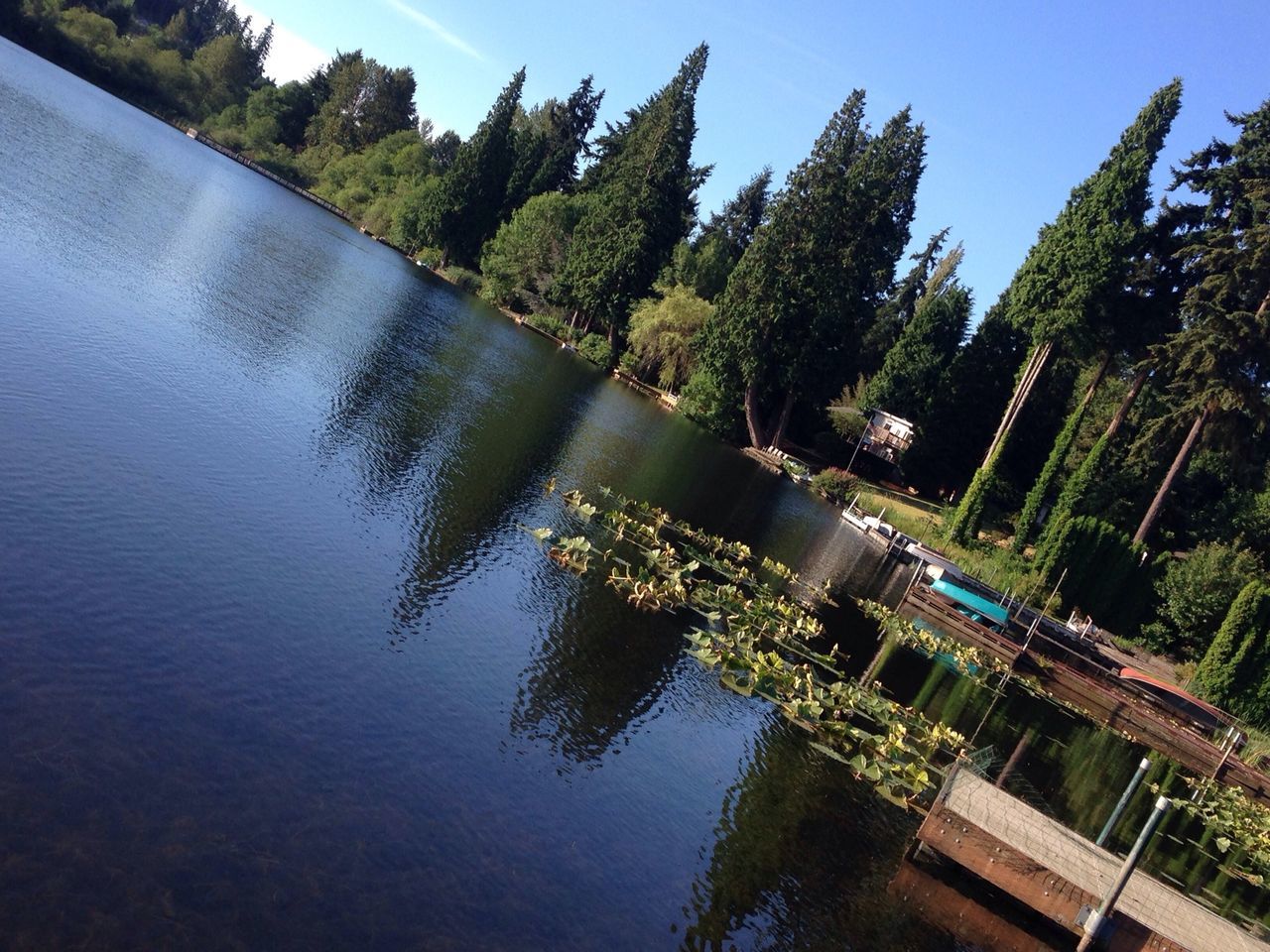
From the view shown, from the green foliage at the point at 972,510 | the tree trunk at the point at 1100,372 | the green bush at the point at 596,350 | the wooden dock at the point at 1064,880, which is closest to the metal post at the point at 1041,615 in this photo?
the green foliage at the point at 972,510

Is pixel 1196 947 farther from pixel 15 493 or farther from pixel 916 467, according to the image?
pixel 916 467

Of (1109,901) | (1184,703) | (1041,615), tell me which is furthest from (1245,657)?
(1109,901)

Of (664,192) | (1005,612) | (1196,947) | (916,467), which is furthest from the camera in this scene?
(664,192)

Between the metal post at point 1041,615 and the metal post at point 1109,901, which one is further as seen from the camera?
the metal post at point 1041,615

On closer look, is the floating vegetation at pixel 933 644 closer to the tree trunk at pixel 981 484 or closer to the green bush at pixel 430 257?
the tree trunk at pixel 981 484

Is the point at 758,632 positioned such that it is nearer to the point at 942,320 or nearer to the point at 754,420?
the point at 754,420

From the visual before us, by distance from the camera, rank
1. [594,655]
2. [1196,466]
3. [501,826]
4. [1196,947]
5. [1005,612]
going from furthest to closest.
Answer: [1196,466] < [1005,612] < [594,655] < [1196,947] < [501,826]

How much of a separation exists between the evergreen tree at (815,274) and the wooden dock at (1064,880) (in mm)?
60693

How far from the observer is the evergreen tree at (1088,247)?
2410 inches

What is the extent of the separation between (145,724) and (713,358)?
6984cm

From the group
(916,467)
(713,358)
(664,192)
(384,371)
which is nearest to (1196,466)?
(916,467)

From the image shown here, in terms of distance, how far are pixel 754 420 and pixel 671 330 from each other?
13.0m

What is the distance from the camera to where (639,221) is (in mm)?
91938

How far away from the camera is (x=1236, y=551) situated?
58375 mm
